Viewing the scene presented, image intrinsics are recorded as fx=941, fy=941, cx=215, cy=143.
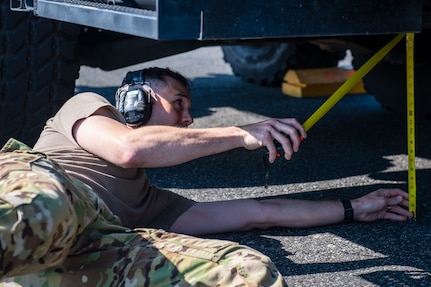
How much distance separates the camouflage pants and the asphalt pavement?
0.69 meters

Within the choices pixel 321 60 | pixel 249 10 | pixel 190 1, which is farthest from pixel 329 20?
pixel 321 60

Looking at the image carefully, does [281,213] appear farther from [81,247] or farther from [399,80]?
[399,80]

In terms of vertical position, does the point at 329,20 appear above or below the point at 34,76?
above

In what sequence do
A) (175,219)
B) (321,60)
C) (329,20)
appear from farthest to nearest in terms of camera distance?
1. (321,60)
2. (175,219)
3. (329,20)

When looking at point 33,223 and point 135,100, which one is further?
point 135,100

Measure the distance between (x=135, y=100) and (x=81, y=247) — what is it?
2.67 ft

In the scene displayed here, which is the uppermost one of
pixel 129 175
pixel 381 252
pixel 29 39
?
pixel 29 39

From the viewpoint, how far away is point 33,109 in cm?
448

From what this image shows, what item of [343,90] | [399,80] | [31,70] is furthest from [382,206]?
[399,80]

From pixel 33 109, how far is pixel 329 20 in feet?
6.23

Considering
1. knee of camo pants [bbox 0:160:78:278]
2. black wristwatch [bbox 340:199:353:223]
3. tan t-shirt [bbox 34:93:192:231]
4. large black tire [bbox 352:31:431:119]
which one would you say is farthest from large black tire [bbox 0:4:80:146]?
knee of camo pants [bbox 0:160:78:278]

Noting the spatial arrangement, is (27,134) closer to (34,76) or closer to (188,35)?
(34,76)

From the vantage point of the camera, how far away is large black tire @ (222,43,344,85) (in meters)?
7.14

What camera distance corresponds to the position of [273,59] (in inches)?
285
